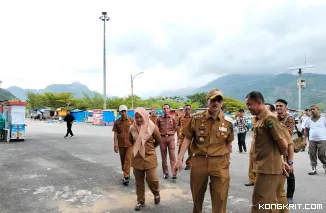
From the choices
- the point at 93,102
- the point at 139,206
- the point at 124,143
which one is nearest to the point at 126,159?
the point at 124,143

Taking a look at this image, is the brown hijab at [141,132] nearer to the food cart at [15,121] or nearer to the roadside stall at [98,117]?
the food cart at [15,121]

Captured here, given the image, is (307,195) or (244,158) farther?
(244,158)

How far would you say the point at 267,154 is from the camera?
3137mm

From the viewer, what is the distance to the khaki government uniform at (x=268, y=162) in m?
3.05

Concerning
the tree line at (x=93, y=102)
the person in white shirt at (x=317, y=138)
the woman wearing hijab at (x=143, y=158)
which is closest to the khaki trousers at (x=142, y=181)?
the woman wearing hijab at (x=143, y=158)

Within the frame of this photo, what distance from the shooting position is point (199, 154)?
3.38m

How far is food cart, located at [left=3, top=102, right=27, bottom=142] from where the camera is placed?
1278cm

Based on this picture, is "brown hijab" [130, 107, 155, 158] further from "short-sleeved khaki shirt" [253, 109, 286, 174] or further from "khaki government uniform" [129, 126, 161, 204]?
"short-sleeved khaki shirt" [253, 109, 286, 174]

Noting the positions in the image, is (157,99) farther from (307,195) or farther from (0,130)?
(307,195)

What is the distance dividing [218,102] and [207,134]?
0.42m

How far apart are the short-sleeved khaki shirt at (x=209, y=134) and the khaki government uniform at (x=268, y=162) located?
39 cm

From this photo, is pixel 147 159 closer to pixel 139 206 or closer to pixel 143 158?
pixel 143 158

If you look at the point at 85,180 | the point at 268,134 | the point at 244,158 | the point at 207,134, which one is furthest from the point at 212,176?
the point at 244,158

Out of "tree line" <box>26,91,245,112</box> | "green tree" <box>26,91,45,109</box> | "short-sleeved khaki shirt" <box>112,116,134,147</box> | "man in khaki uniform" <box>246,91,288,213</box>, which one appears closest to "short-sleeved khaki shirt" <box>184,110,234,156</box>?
"man in khaki uniform" <box>246,91,288,213</box>
